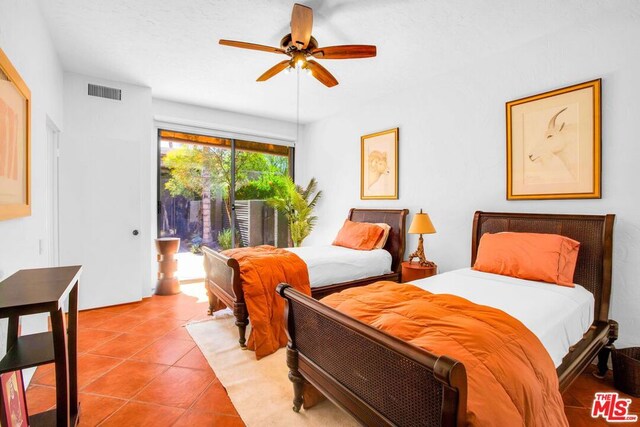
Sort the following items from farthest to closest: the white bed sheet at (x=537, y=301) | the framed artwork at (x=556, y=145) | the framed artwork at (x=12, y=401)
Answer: the framed artwork at (x=556, y=145) < the white bed sheet at (x=537, y=301) < the framed artwork at (x=12, y=401)

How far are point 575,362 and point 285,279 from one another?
2.14 m

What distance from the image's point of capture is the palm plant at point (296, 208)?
5.05 m

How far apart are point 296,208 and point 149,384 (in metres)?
3.30

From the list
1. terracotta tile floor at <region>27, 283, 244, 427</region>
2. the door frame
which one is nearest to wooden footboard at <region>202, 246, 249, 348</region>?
terracotta tile floor at <region>27, 283, 244, 427</region>

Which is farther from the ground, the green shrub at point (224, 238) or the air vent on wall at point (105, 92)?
the air vent on wall at point (105, 92)

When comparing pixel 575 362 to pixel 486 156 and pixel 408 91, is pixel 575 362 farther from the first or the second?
pixel 408 91

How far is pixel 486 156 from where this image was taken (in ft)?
10.5

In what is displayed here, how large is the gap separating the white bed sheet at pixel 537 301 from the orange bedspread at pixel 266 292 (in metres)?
1.17

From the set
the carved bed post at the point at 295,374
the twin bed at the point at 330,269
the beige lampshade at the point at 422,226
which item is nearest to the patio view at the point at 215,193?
the twin bed at the point at 330,269

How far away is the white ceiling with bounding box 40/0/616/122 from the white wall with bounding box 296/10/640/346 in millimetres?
196

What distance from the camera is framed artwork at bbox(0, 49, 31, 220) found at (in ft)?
5.23

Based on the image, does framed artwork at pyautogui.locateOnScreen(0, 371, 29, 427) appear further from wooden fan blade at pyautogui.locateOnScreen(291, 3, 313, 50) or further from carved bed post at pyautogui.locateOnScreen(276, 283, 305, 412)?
wooden fan blade at pyautogui.locateOnScreen(291, 3, 313, 50)

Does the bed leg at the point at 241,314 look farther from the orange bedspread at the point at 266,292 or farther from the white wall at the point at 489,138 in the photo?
the white wall at the point at 489,138

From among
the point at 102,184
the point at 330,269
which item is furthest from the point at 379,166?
the point at 102,184
